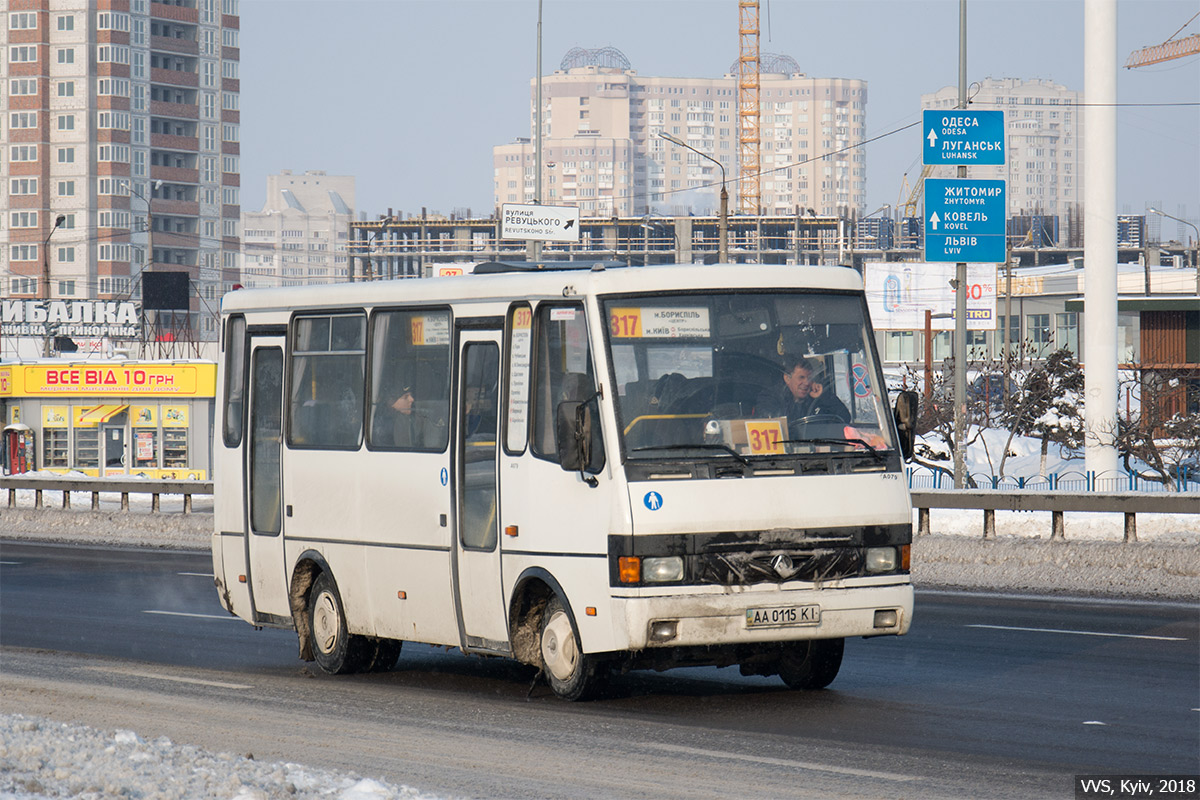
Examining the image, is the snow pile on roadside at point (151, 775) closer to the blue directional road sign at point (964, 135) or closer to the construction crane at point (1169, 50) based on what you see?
the blue directional road sign at point (964, 135)

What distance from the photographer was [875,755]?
8.06 metres

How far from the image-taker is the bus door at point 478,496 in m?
10.2

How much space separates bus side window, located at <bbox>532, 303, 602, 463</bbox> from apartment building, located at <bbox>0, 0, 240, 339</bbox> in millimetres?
157455

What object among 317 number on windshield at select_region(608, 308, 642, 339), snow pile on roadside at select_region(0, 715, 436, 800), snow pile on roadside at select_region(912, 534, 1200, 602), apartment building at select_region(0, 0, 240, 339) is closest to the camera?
snow pile on roadside at select_region(0, 715, 436, 800)

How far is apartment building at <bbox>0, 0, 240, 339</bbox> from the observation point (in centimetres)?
16488

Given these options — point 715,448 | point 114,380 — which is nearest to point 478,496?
point 715,448

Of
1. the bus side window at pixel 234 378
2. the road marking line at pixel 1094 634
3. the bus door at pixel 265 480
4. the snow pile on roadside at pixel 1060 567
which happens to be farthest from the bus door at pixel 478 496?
the snow pile on roadside at pixel 1060 567

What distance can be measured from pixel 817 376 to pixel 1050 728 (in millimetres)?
2365

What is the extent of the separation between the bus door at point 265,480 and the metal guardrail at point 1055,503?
968 cm

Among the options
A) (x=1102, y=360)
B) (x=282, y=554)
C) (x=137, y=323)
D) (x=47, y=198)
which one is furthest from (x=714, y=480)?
(x=47, y=198)

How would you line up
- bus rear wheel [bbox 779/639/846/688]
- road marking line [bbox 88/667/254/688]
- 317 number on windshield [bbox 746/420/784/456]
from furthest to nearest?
road marking line [bbox 88/667/254/688]
bus rear wheel [bbox 779/639/846/688]
317 number on windshield [bbox 746/420/784/456]

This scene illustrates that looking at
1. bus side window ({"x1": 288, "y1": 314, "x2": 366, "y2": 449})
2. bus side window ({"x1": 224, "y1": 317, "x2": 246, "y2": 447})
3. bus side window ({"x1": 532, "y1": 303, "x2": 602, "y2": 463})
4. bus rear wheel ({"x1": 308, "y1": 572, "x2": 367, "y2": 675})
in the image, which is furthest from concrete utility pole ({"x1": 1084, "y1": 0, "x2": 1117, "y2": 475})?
bus side window ({"x1": 532, "y1": 303, "x2": 602, "y2": 463})

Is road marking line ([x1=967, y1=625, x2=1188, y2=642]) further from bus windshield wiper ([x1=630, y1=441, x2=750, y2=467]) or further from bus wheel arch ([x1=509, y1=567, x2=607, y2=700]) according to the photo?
bus wheel arch ([x1=509, y1=567, x2=607, y2=700])

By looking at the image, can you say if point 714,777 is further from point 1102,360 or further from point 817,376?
point 1102,360
